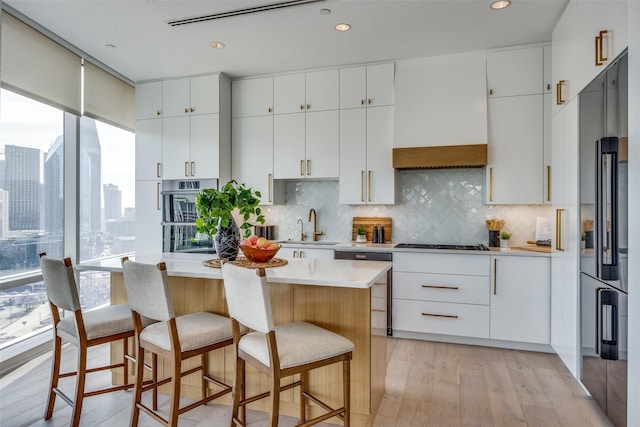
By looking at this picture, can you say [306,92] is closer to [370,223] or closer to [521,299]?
[370,223]

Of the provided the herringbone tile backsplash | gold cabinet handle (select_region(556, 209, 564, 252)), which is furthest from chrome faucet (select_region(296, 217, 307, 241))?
gold cabinet handle (select_region(556, 209, 564, 252))

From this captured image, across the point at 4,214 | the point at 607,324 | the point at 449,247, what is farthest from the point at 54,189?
the point at 607,324

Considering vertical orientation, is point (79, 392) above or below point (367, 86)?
below

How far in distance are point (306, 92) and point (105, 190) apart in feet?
7.90

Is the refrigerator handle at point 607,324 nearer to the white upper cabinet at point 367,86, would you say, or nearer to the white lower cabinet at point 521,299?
the white lower cabinet at point 521,299

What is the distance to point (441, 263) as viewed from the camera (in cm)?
336

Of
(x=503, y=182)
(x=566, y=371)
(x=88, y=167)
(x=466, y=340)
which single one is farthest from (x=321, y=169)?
(x=566, y=371)

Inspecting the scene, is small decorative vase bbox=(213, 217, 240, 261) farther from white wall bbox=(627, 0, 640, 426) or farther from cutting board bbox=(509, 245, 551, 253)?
cutting board bbox=(509, 245, 551, 253)

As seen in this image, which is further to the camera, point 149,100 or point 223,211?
point 149,100

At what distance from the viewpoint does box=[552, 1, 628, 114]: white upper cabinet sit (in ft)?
6.18

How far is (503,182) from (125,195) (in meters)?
3.98

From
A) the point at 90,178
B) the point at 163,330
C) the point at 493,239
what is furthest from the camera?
the point at 90,178

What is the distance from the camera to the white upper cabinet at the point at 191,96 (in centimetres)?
401

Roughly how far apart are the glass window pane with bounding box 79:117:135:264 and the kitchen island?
182 cm
